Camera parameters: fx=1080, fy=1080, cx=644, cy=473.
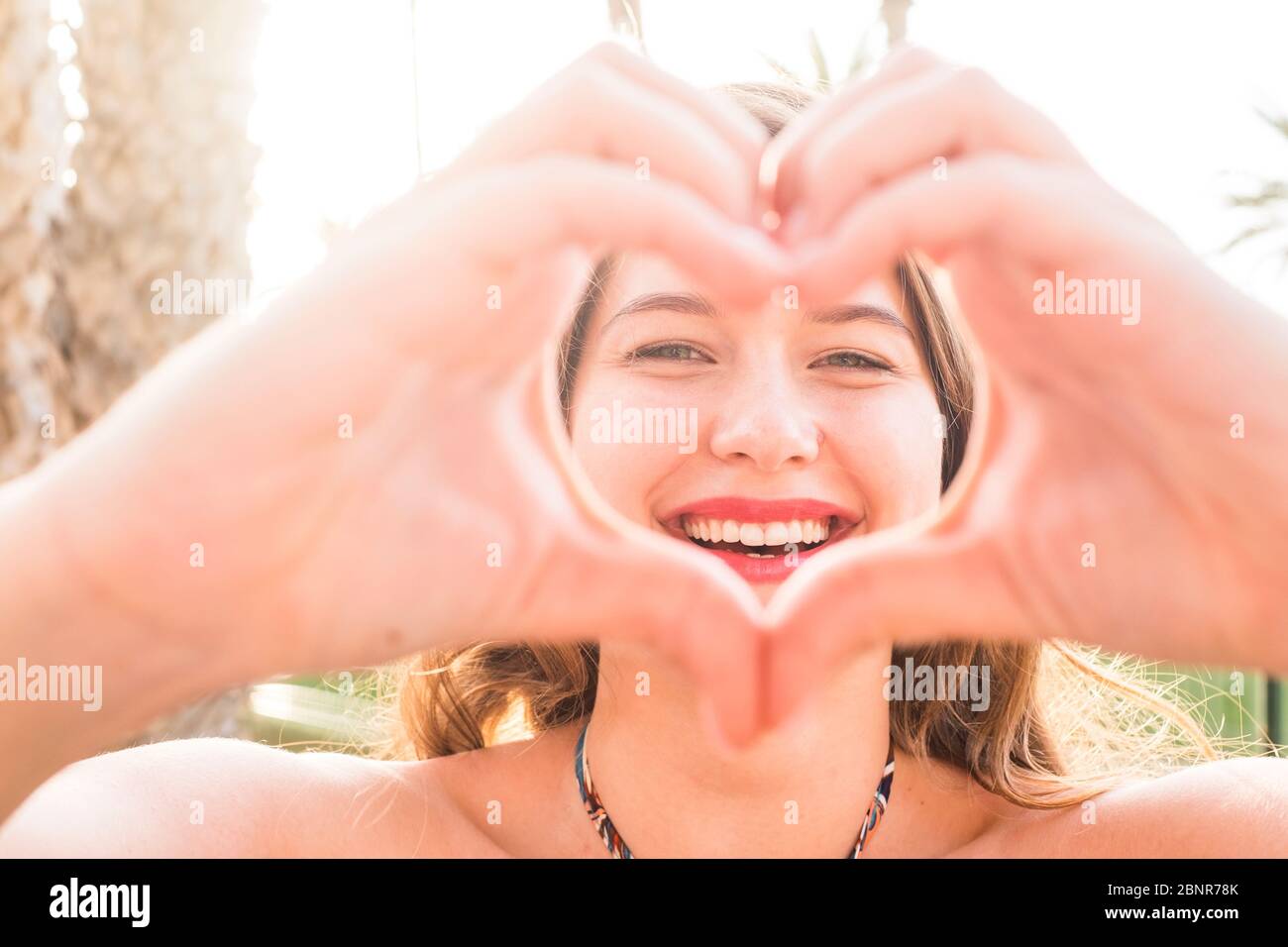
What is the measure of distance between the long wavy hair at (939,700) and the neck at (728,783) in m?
0.23

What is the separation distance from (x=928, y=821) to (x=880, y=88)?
1355 mm

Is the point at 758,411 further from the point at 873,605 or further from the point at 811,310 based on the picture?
the point at 873,605

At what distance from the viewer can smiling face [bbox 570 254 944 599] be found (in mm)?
1885

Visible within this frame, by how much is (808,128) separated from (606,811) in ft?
4.24

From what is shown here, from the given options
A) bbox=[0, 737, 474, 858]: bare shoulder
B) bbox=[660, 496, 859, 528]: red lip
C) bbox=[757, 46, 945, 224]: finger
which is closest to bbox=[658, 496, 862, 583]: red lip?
bbox=[660, 496, 859, 528]: red lip

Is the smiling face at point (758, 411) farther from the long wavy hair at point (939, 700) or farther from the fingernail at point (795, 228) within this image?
the fingernail at point (795, 228)

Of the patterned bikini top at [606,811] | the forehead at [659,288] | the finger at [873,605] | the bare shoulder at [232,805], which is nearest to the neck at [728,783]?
the patterned bikini top at [606,811]

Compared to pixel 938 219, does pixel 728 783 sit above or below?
below

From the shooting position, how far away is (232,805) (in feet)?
6.05

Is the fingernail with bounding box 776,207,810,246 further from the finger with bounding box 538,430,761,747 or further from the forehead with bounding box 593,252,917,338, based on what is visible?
the forehead with bounding box 593,252,917,338

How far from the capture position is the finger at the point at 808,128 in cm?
100

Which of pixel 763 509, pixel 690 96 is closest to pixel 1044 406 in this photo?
pixel 690 96

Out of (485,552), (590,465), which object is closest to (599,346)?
(590,465)

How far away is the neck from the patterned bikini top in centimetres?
1
